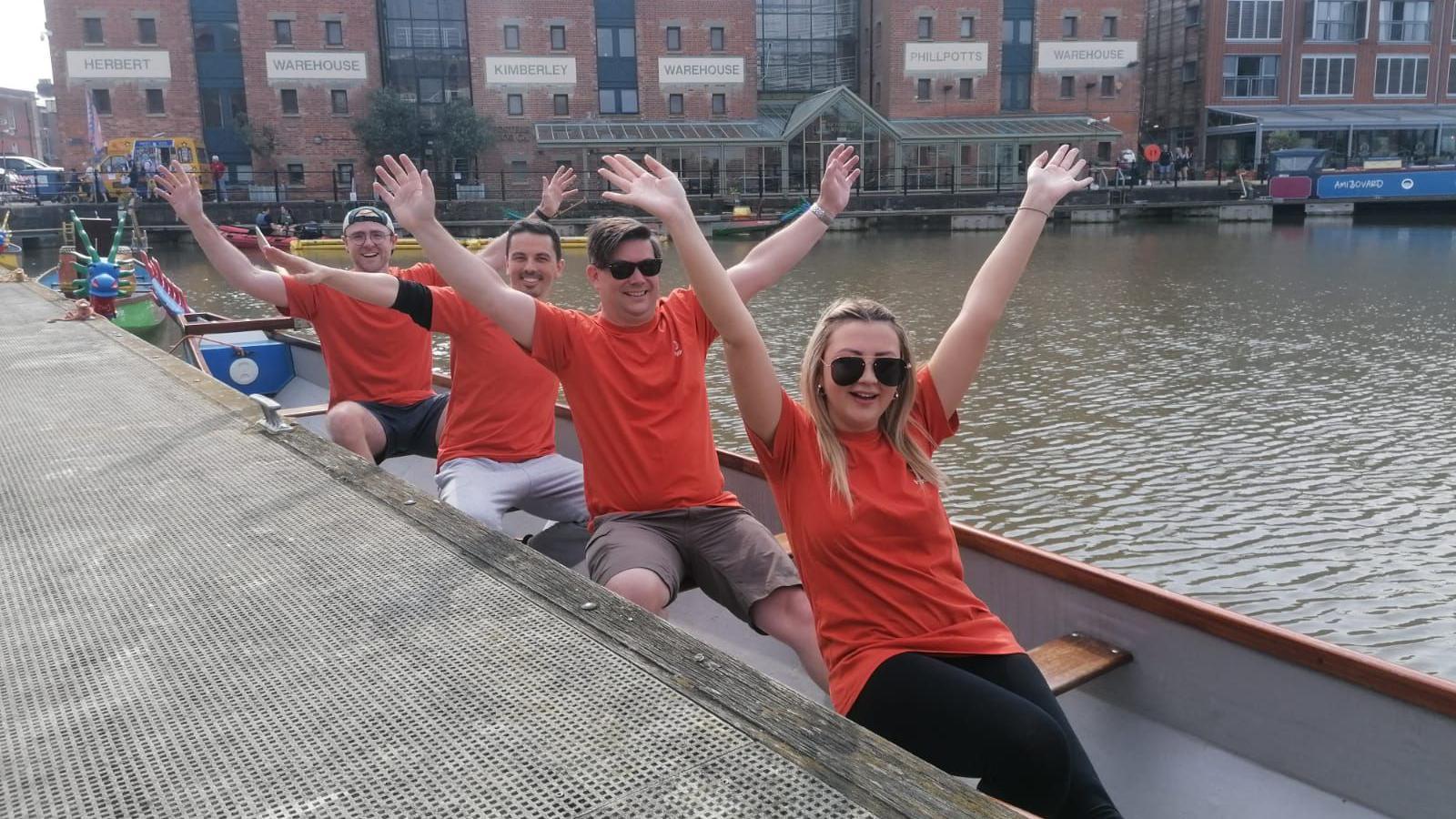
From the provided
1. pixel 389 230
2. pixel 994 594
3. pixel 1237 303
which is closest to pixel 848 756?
pixel 994 594

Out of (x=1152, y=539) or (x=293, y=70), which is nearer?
(x=1152, y=539)

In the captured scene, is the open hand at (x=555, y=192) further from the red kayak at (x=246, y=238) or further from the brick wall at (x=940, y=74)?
the brick wall at (x=940, y=74)

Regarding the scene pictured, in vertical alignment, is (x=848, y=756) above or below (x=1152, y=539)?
above

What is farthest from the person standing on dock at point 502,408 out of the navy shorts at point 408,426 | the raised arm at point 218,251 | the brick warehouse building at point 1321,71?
the brick warehouse building at point 1321,71

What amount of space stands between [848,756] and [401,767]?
2.78ft

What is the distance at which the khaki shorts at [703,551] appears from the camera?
3.47 metres

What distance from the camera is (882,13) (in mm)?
46281

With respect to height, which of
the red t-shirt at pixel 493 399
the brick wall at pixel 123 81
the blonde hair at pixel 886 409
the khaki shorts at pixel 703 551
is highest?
the brick wall at pixel 123 81

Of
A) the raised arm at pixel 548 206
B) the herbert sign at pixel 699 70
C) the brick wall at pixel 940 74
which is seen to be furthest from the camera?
the brick wall at pixel 940 74

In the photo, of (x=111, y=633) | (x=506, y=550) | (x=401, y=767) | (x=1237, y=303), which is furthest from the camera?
(x=1237, y=303)

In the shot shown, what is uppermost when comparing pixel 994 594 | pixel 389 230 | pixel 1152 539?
pixel 389 230

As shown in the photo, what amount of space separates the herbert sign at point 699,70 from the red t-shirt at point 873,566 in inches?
1722

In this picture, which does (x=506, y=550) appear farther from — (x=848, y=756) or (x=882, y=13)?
(x=882, y=13)

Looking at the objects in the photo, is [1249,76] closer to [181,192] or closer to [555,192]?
[555,192]
